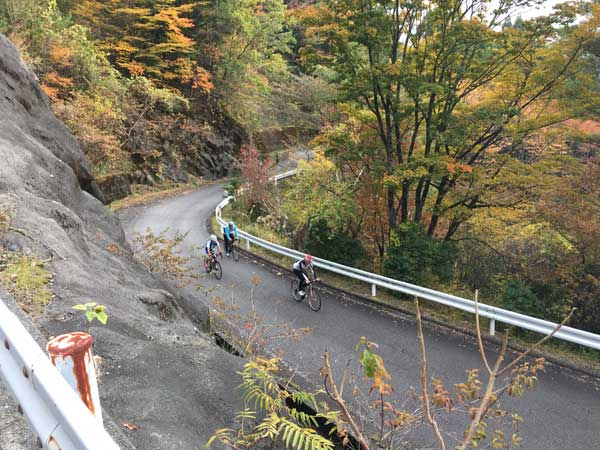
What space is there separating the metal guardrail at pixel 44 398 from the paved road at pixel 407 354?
5734mm

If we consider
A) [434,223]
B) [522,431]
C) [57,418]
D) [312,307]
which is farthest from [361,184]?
[57,418]

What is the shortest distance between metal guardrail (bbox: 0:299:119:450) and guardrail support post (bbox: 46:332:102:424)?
0.16 feet

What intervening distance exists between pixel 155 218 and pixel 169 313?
15265 mm

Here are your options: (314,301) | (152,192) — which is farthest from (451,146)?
(152,192)

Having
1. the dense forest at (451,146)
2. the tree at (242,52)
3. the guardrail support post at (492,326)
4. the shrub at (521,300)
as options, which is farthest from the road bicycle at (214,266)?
the tree at (242,52)

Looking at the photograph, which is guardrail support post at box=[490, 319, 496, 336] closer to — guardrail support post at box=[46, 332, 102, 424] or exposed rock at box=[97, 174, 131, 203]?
guardrail support post at box=[46, 332, 102, 424]

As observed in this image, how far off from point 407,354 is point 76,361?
804 cm

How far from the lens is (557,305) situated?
9.71m

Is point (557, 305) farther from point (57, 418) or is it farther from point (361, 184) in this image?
point (57, 418)

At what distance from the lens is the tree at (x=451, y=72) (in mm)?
10344

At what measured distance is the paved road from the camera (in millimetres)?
6246

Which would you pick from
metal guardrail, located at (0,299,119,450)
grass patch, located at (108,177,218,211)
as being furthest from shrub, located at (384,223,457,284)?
grass patch, located at (108,177,218,211)

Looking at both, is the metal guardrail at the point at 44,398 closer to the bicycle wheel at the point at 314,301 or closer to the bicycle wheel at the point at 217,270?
the bicycle wheel at the point at 314,301

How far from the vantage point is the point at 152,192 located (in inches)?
1011
